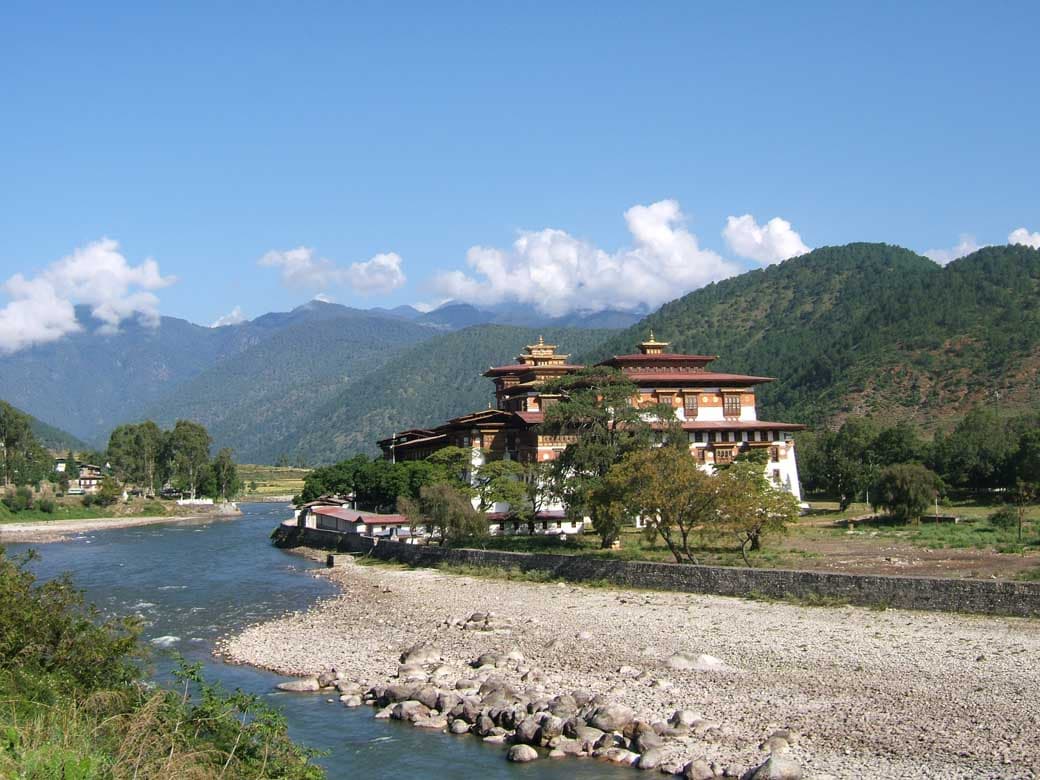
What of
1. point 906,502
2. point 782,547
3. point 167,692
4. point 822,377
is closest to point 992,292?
point 822,377

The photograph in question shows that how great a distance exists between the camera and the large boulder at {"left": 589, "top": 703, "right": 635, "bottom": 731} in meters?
23.8

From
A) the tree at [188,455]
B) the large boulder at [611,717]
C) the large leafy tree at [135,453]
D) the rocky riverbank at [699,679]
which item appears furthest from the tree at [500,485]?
the large leafy tree at [135,453]

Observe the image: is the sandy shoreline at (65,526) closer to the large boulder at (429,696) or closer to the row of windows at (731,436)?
the row of windows at (731,436)

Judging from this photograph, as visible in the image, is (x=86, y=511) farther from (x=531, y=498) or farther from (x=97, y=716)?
(x=97, y=716)

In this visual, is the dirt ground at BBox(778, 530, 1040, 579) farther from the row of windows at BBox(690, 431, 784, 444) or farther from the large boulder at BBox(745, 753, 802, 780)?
the large boulder at BBox(745, 753, 802, 780)

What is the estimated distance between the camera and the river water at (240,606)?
23.1m

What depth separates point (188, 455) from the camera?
130 m

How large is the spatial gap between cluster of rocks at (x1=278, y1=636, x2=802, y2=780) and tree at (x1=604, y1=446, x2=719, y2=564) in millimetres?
13692

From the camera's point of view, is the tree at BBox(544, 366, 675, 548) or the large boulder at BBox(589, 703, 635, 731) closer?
the large boulder at BBox(589, 703, 635, 731)

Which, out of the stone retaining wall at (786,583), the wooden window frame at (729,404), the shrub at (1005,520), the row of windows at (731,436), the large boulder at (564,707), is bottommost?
the large boulder at (564,707)

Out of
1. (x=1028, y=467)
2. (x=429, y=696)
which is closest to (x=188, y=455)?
(x=1028, y=467)

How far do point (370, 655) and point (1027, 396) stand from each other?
3741 inches

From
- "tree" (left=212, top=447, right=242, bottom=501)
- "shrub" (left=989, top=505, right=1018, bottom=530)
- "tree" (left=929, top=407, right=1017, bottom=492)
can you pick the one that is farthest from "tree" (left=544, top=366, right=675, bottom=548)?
"tree" (left=212, top=447, right=242, bottom=501)

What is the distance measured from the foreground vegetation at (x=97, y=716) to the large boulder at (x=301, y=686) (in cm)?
439
